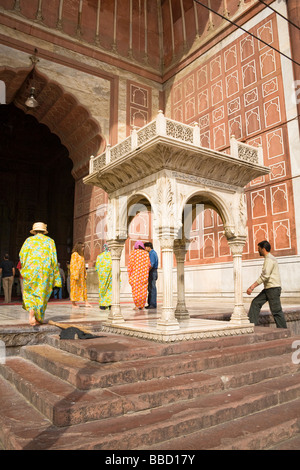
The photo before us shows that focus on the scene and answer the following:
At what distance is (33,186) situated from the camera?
18.7m

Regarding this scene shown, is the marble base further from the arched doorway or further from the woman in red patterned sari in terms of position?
the arched doorway

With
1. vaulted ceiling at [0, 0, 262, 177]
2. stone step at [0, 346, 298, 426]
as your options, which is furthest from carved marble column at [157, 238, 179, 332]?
vaulted ceiling at [0, 0, 262, 177]

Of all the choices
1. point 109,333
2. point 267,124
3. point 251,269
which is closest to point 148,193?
point 109,333

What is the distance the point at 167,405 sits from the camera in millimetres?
2527

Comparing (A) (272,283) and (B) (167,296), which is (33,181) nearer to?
(A) (272,283)

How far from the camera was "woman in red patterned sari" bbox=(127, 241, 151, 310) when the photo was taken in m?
6.96

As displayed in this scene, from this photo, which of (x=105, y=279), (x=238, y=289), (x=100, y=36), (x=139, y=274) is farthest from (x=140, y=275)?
(x=100, y=36)

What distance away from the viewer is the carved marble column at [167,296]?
3736mm

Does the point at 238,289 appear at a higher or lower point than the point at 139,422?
higher

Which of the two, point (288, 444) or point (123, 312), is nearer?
point (288, 444)

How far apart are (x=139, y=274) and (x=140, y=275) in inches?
1.1

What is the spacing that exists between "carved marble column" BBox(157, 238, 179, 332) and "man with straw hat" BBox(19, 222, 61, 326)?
1.72 m

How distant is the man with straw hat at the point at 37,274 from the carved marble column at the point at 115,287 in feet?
2.64
